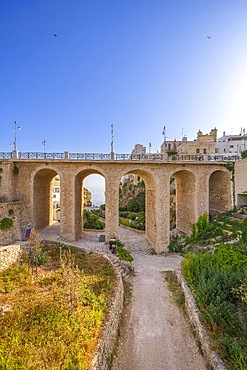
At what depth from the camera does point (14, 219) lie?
15.3m

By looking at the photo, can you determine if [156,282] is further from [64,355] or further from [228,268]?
[64,355]

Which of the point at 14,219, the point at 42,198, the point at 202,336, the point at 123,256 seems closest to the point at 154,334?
the point at 202,336

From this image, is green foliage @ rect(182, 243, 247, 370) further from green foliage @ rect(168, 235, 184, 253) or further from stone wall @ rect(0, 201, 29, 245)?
stone wall @ rect(0, 201, 29, 245)

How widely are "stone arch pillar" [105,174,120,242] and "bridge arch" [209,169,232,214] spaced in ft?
34.1

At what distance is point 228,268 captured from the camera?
8094 mm

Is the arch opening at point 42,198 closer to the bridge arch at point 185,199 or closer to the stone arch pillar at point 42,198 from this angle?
the stone arch pillar at point 42,198

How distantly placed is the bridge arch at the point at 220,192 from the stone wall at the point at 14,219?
1809 cm

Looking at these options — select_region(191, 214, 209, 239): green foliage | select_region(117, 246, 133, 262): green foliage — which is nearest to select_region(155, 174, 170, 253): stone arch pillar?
select_region(191, 214, 209, 239): green foliage

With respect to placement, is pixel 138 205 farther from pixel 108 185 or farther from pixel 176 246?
pixel 108 185

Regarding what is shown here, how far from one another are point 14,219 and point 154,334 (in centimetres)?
1288

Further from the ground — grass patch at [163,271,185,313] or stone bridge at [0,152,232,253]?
stone bridge at [0,152,232,253]

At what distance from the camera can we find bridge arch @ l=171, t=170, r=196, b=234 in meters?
18.3

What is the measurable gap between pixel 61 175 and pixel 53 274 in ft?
29.0

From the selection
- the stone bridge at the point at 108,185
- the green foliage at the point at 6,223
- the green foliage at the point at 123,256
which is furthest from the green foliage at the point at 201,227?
the green foliage at the point at 6,223
